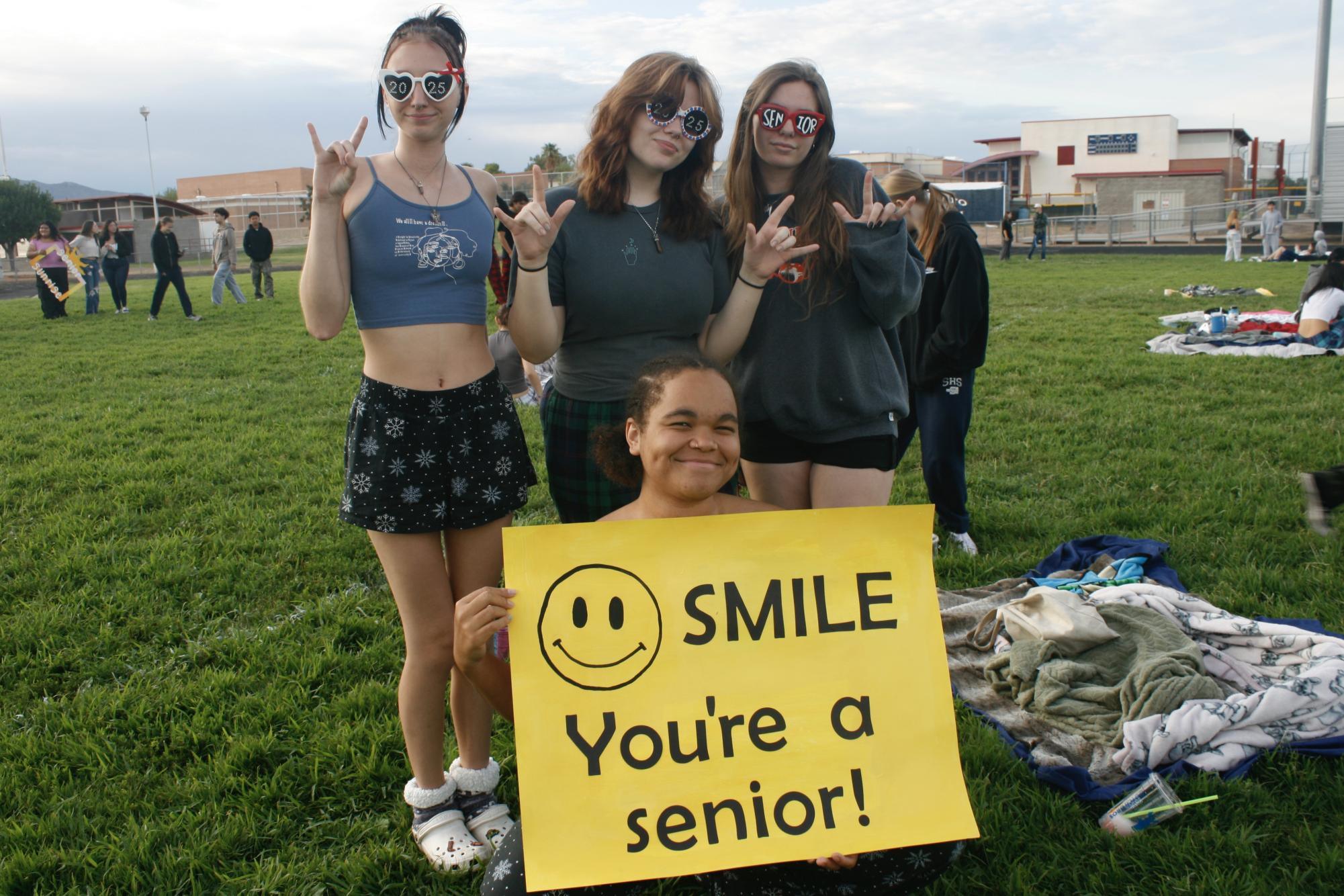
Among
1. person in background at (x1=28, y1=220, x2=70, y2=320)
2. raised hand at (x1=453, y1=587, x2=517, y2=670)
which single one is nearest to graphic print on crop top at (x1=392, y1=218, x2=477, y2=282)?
raised hand at (x1=453, y1=587, x2=517, y2=670)

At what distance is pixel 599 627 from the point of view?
7.20ft

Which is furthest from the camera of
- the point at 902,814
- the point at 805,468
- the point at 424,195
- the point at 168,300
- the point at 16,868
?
the point at 168,300

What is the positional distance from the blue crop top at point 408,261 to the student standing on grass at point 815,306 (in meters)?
0.73

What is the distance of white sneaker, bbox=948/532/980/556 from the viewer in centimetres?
507

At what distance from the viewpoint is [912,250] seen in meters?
3.05

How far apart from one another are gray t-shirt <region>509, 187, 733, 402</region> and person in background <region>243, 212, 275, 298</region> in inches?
737

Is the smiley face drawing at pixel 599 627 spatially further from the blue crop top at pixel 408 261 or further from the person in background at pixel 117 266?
the person in background at pixel 117 266

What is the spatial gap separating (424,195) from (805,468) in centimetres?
132

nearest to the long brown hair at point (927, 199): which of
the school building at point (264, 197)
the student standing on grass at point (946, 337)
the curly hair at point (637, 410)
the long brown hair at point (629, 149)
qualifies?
the student standing on grass at point (946, 337)

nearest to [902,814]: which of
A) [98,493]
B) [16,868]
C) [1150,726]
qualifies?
[1150,726]

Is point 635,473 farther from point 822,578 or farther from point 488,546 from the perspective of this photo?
point 822,578

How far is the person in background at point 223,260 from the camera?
61.5 ft

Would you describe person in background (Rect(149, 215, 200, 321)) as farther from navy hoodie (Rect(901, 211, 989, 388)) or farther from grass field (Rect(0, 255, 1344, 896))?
navy hoodie (Rect(901, 211, 989, 388))

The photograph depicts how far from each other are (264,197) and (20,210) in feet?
42.0
